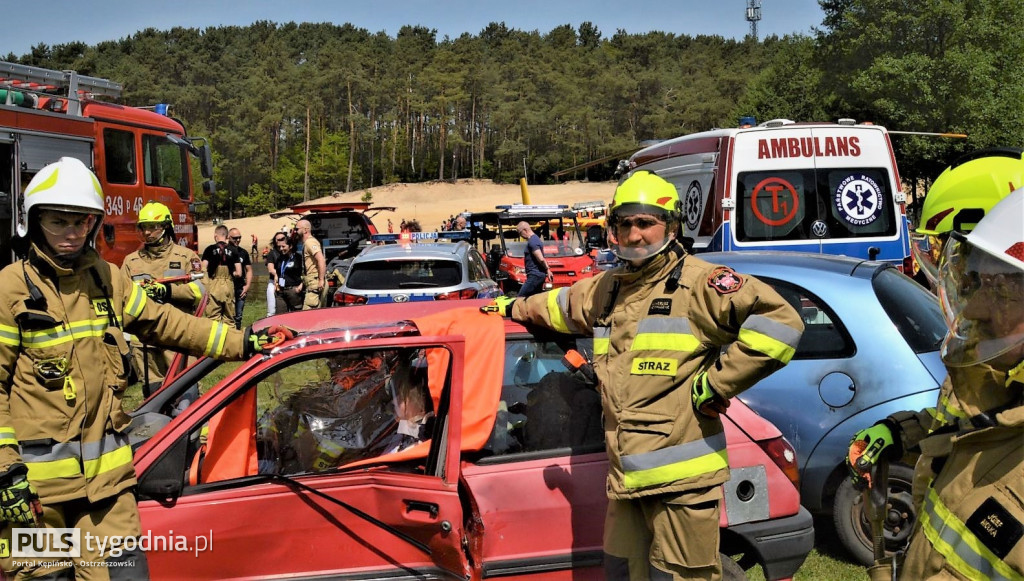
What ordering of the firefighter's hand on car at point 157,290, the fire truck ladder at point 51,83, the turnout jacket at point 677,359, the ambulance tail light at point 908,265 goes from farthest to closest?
the fire truck ladder at point 51,83 → the ambulance tail light at point 908,265 → the firefighter's hand on car at point 157,290 → the turnout jacket at point 677,359

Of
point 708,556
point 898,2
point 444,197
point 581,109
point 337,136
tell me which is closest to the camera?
point 708,556

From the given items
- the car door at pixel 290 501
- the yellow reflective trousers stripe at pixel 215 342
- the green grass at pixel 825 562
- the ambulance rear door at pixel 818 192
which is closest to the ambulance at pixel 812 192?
the ambulance rear door at pixel 818 192

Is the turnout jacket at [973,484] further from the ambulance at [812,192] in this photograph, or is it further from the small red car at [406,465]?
the ambulance at [812,192]

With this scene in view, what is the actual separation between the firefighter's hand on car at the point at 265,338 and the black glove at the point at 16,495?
2.93 ft

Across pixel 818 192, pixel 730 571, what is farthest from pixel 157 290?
pixel 818 192

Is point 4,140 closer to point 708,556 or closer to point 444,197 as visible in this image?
point 708,556

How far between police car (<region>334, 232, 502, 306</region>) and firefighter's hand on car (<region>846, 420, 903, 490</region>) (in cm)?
611

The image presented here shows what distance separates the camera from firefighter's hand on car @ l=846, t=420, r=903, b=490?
8.02 feet

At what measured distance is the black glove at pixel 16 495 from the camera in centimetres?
251

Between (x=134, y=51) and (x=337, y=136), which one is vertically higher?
(x=134, y=51)

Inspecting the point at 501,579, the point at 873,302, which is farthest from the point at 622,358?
the point at 873,302

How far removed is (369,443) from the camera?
11.5 ft

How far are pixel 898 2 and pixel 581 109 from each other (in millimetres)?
53343

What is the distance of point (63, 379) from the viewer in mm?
2752
